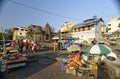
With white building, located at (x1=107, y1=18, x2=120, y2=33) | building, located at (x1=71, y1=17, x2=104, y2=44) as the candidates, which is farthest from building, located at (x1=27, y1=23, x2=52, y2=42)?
white building, located at (x1=107, y1=18, x2=120, y2=33)

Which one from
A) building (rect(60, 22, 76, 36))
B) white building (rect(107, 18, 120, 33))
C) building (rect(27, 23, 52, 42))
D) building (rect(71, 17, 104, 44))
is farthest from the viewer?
building (rect(60, 22, 76, 36))

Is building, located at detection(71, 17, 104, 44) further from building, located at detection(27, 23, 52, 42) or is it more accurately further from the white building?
the white building

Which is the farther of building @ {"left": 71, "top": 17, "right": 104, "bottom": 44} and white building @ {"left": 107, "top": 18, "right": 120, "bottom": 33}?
white building @ {"left": 107, "top": 18, "right": 120, "bottom": 33}

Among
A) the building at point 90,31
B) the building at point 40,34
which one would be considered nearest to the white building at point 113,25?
the building at point 90,31

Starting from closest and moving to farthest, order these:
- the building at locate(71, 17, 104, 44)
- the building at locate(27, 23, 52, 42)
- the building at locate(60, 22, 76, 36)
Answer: the building at locate(71, 17, 104, 44)
the building at locate(27, 23, 52, 42)
the building at locate(60, 22, 76, 36)

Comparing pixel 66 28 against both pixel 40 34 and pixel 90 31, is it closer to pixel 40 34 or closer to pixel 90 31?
pixel 40 34

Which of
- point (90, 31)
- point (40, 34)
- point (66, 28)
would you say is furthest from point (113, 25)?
point (40, 34)

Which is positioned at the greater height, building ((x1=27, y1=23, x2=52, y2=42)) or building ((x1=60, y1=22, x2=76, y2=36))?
building ((x1=60, y1=22, x2=76, y2=36))

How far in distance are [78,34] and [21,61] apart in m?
37.9

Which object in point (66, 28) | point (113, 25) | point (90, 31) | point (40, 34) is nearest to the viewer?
point (90, 31)

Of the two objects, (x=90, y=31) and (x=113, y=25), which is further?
(x=113, y=25)

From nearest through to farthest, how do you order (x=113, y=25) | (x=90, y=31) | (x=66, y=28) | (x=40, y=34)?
(x=90, y=31) < (x=40, y=34) < (x=113, y=25) < (x=66, y=28)

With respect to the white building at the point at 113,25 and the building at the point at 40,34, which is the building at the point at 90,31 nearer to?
the building at the point at 40,34

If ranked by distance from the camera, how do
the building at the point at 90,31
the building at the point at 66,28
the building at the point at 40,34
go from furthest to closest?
the building at the point at 66,28 < the building at the point at 40,34 < the building at the point at 90,31
